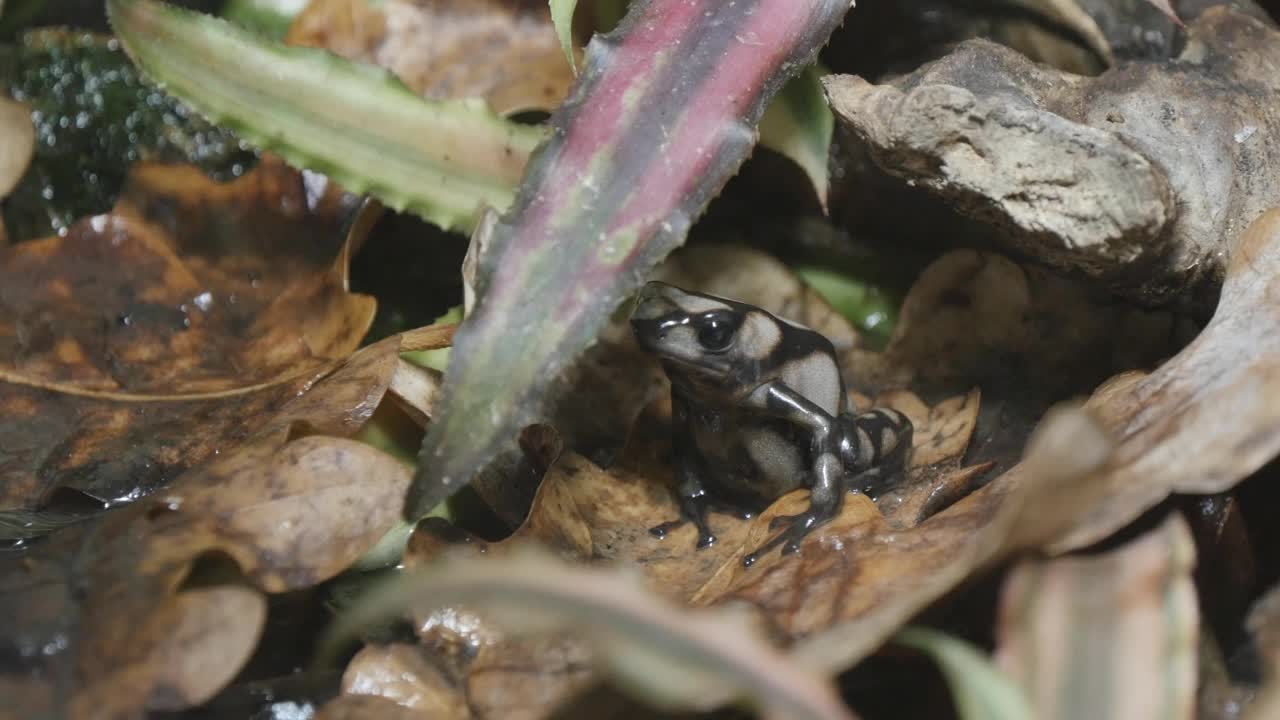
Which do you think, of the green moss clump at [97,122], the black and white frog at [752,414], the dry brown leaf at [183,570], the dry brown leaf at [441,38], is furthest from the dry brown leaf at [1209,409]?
the green moss clump at [97,122]

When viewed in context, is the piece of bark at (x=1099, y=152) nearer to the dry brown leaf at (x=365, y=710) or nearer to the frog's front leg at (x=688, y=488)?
the frog's front leg at (x=688, y=488)

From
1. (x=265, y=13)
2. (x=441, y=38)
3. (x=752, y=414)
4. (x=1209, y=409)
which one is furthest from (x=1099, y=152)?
(x=265, y=13)

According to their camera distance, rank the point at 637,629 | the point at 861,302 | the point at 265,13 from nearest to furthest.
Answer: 1. the point at 637,629
2. the point at 861,302
3. the point at 265,13

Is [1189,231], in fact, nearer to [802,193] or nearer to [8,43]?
[802,193]

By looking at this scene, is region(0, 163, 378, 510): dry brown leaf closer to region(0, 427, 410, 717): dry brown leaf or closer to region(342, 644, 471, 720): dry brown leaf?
region(0, 427, 410, 717): dry brown leaf

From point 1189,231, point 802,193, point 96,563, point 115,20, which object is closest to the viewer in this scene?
point 96,563

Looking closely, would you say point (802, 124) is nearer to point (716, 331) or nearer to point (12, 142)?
point (716, 331)

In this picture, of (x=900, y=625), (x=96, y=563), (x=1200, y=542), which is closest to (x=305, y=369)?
(x=96, y=563)
